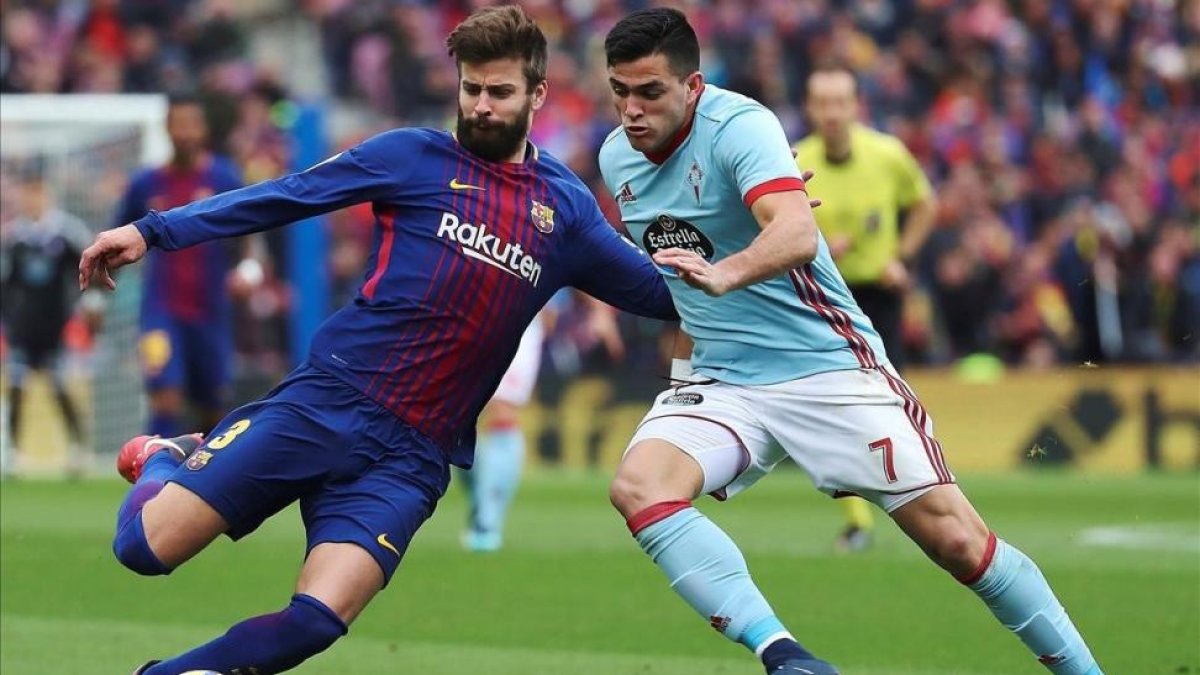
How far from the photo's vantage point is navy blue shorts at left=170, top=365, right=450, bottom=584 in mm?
6426

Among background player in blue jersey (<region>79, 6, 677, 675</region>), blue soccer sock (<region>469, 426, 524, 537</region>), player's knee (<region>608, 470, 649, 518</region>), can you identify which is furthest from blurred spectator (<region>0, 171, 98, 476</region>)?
player's knee (<region>608, 470, 649, 518</region>)

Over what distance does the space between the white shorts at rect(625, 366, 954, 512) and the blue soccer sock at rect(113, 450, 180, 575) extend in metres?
1.55

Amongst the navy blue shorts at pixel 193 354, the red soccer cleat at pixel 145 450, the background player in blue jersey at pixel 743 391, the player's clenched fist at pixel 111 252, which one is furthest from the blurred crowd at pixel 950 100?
the player's clenched fist at pixel 111 252

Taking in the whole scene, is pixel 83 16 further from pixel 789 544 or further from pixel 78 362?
pixel 789 544

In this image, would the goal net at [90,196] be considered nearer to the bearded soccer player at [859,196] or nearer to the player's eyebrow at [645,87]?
the bearded soccer player at [859,196]

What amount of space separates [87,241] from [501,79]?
1391 centimetres

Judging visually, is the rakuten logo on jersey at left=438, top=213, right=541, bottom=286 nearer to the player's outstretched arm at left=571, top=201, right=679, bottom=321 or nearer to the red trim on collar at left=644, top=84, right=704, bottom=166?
the player's outstretched arm at left=571, top=201, right=679, bottom=321

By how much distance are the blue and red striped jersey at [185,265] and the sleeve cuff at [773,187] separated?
→ 7.97 metres

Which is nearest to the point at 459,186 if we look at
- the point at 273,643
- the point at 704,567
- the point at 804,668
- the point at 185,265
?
the point at 704,567

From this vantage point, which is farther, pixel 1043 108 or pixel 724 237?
pixel 1043 108

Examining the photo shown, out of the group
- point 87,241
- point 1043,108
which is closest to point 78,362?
point 87,241

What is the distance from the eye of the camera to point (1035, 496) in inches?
677

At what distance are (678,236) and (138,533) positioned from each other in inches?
79.7

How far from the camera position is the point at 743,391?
703 centimetres
